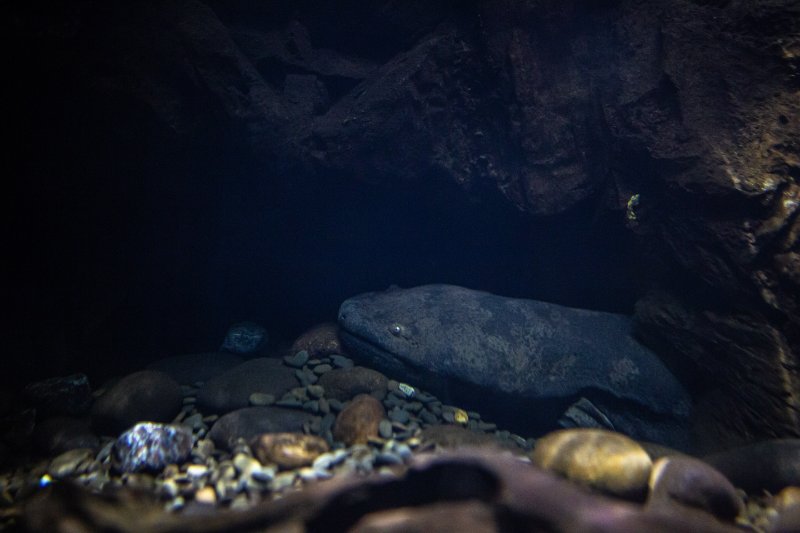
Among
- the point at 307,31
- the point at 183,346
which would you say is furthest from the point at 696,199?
the point at 183,346

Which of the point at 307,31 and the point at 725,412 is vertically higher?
the point at 307,31

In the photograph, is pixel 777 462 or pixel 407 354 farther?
pixel 407 354

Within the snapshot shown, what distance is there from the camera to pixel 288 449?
329 cm

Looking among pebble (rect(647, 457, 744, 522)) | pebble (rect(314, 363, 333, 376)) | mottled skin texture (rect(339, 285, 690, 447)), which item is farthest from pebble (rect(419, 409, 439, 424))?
pebble (rect(647, 457, 744, 522))

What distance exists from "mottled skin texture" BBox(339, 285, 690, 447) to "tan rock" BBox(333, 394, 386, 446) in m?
1.22

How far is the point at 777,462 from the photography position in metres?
3.41

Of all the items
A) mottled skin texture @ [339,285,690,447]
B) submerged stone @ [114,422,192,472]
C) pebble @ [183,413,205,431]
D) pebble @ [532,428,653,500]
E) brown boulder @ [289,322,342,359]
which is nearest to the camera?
pebble @ [532,428,653,500]

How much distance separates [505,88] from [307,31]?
160 inches

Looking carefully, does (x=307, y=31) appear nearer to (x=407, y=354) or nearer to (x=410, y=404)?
(x=407, y=354)

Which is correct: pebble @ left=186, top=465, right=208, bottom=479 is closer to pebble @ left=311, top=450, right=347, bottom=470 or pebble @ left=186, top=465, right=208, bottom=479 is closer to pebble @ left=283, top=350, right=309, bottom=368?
pebble @ left=311, top=450, right=347, bottom=470

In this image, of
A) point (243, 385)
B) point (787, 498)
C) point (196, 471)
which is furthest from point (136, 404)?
point (787, 498)

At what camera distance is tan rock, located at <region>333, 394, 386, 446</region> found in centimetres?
374

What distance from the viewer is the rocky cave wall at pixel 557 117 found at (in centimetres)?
436

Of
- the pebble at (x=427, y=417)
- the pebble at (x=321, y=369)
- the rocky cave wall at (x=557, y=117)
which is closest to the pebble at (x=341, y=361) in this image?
the pebble at (x=321, y=369)
